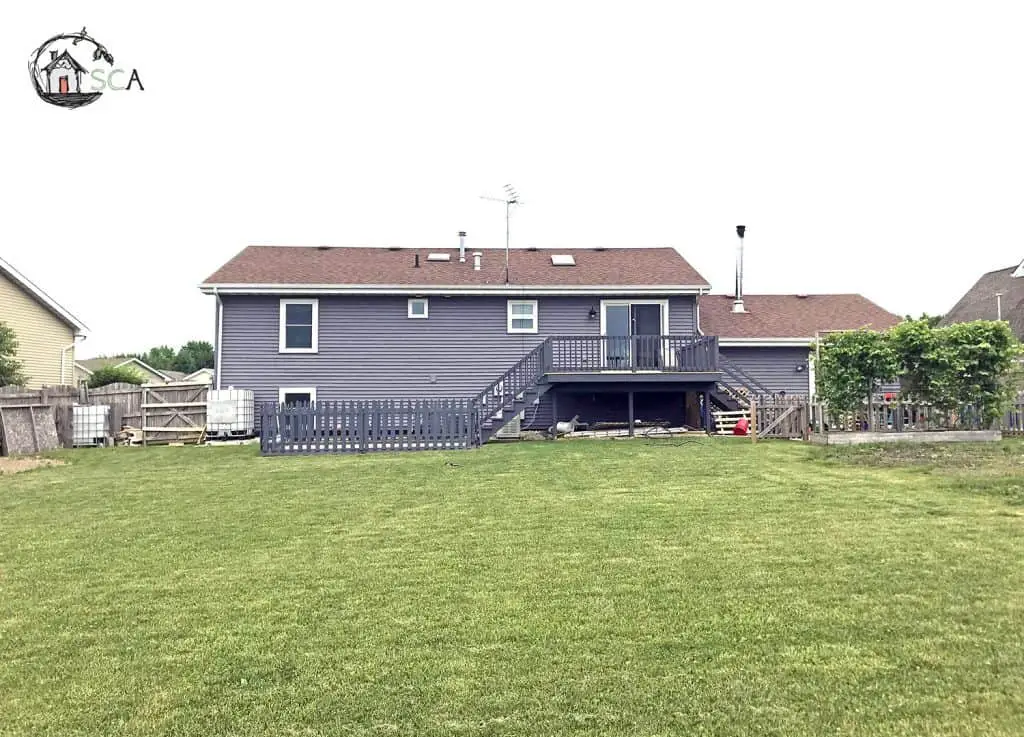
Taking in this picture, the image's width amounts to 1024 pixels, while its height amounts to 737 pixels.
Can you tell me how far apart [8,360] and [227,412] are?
7.64 metres

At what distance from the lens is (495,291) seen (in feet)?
67.3

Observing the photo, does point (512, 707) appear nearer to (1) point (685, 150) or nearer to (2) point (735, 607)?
(2) point (735, 607)

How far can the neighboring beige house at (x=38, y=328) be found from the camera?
24.8m

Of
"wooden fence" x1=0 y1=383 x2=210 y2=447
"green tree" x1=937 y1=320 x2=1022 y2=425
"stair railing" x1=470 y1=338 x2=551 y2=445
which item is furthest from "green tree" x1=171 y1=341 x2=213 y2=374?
"green tree" x1=937 y1=320 x2=1022 y2=425

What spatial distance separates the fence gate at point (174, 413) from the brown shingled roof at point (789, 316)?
1421cm

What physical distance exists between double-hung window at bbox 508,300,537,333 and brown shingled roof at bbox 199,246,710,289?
0.59 meters

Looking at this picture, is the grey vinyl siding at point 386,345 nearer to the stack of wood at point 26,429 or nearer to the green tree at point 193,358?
the stack of wood at point 26,429

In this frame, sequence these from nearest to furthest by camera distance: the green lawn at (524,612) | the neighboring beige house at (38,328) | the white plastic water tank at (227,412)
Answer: the green lawn at (524,612) < the white plastic water tank at (227,412) < the neighboring beige house at (38,328)

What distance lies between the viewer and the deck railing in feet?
59.7

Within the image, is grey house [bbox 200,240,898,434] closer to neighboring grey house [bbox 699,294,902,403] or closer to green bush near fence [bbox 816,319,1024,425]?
neighboring grey house [bbox 699,294,902,403]

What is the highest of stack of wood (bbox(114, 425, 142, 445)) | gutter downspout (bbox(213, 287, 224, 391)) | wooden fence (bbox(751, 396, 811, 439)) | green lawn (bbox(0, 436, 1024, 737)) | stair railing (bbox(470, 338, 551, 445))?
gutter downspout (bbox(213, 287, 224, 391))

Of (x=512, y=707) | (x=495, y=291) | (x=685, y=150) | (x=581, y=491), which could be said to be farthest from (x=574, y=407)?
(x=512, y=707)

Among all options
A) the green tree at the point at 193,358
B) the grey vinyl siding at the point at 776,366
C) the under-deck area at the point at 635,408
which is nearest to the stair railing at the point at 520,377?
the under-deck area at the point at 635,408

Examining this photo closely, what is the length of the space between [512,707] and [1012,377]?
15.7 m
